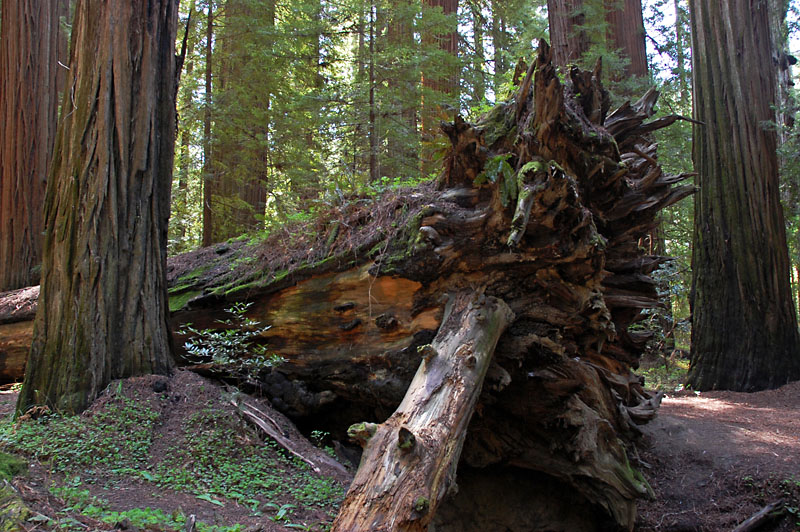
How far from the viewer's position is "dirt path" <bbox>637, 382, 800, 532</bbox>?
177 inches

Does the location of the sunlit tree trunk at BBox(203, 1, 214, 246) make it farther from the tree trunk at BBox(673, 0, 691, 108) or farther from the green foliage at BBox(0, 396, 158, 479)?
the tree trunk at BBox(673, 0, 691, 108)

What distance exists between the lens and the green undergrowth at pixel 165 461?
339 centimetres

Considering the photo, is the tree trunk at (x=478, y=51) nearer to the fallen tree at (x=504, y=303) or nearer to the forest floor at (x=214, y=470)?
the fallen tree at (x=504, y=303)

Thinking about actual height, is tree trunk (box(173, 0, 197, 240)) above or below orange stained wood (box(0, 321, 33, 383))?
above

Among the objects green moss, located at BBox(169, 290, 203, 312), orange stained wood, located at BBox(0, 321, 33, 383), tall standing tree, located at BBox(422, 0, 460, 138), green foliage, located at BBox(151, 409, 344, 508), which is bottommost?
green foliage, located at BBox(151, 409, 344, 508)

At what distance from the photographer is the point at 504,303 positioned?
4.61 metres

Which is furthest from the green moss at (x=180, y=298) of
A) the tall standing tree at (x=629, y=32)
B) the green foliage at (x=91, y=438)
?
the tall standing tree at (x=629, y=32)

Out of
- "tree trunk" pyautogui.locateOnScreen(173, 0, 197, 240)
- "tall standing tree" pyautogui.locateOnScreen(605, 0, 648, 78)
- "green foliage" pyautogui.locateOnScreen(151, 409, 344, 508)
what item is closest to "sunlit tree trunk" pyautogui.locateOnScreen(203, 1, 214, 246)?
"tree trunk" pyautogui.locateOnScreen(173, 0, 197, 240)

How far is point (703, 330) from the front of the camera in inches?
327

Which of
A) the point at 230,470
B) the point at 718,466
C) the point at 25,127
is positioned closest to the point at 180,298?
the point at 230,470

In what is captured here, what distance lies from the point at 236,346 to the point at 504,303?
107 inches

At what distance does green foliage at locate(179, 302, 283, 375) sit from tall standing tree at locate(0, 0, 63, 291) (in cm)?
376

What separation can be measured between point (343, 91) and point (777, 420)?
9033 mm

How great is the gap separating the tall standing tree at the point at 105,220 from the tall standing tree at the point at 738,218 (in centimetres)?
793
